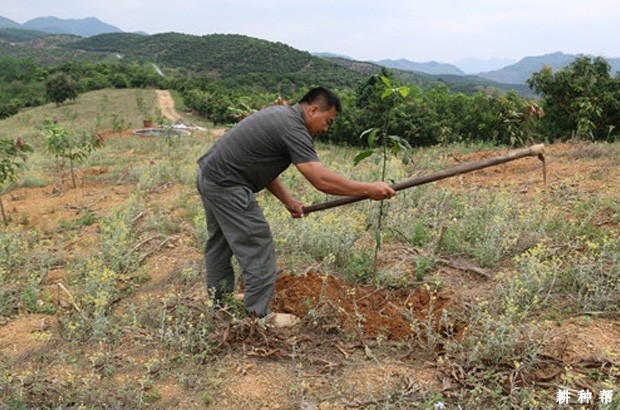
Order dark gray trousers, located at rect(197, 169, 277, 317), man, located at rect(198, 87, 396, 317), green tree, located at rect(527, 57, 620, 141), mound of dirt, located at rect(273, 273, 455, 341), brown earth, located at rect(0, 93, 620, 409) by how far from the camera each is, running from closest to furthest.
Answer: brown earth, located at rect(0, 93, 620, 409), man, located at rect(198, 87, 396, 317), dark gray trousers, located at rect(197, 169, 277, 317), mound of dirt, located at rect(273, 273, 455, 341), green tree, located at rect(527, 57, 620, 141)

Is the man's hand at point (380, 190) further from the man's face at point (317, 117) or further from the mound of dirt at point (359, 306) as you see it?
the mound of dirt at point (359, 306)

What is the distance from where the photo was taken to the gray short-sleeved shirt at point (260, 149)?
2875mm

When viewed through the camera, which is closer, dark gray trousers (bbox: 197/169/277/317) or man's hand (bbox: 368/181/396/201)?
man's hand (bbox: 368/181/396/201)

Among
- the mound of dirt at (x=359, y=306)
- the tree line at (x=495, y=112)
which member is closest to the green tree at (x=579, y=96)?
the tree line at (x=495, y=112)

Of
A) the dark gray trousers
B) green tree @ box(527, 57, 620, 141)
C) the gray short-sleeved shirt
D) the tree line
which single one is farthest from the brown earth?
green tree @ box(527, 57, 620, 141)

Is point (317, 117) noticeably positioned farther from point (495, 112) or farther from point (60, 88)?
point (60, 88)

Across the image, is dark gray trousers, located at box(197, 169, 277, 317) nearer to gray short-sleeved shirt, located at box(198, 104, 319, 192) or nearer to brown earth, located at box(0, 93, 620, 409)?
gray short-sleeved shirt, located at box(198, 104, 319, 192)

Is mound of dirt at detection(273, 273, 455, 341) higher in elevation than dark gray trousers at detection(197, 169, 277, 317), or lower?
lower

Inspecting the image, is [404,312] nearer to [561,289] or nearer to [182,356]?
[561,289]

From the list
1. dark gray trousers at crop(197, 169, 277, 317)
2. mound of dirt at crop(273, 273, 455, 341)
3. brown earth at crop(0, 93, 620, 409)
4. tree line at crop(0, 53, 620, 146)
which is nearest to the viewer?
brown earth at crop(0, 93, 620, 409)

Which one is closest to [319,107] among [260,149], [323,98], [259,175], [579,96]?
[323,98]

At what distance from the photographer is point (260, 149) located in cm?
301

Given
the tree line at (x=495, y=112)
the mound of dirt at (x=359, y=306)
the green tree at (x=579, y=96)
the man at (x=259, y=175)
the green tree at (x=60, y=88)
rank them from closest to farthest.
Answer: the man at (x=259, y=175) → the mound of dirt at (x=359, y=306) → the tree line at (x=495, y=112) → the green tree at (x=579, y=96) → the green tree at (x=60, y=88)

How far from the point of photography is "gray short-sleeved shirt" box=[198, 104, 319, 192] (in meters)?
2.88
